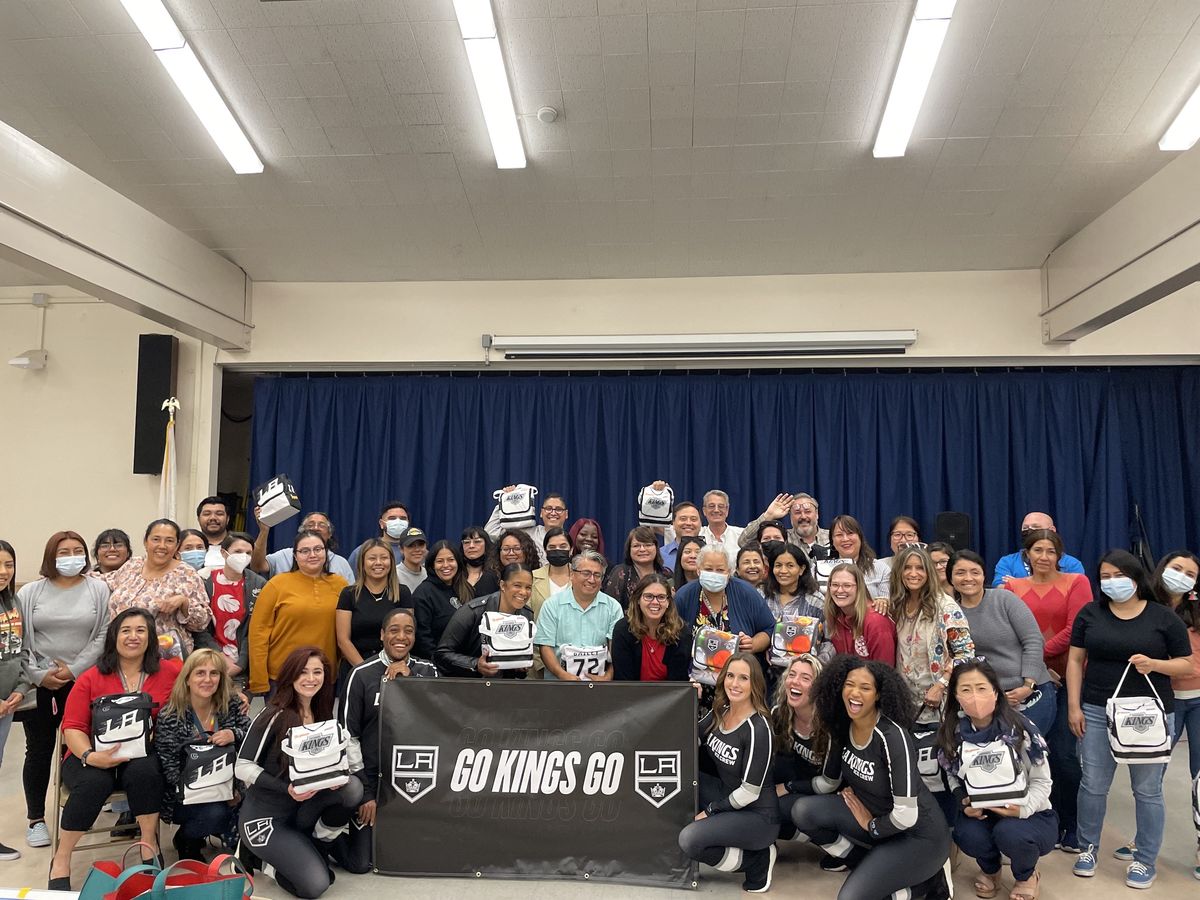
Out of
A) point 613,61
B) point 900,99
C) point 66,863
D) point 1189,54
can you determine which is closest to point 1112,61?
point 1189,54

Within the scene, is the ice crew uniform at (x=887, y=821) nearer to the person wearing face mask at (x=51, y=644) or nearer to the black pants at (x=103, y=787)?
the black pants at (x=103, y=787)

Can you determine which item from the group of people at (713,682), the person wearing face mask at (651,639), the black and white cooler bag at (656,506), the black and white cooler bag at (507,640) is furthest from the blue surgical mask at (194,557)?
the black and white cooler bag at (656,506)

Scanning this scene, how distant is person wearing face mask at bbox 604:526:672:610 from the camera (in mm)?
4688

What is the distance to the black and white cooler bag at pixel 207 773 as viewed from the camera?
11.6 ft

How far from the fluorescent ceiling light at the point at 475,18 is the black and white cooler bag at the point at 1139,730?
14.3ft

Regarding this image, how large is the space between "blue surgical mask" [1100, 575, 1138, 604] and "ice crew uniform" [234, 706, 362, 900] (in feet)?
10.9

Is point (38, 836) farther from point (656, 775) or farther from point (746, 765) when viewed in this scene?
point (746, 765)

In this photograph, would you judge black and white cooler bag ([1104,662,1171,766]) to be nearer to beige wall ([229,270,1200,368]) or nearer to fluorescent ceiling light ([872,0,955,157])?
fluorescent ceiling light ([872,0,955,157])

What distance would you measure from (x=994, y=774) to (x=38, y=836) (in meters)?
4.19

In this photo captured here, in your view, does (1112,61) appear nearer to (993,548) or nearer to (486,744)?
(993,548)

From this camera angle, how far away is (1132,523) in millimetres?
7410

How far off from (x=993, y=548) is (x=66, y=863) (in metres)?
6.89

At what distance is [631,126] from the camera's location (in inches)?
212

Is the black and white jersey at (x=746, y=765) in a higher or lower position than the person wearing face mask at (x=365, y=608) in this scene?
lower
